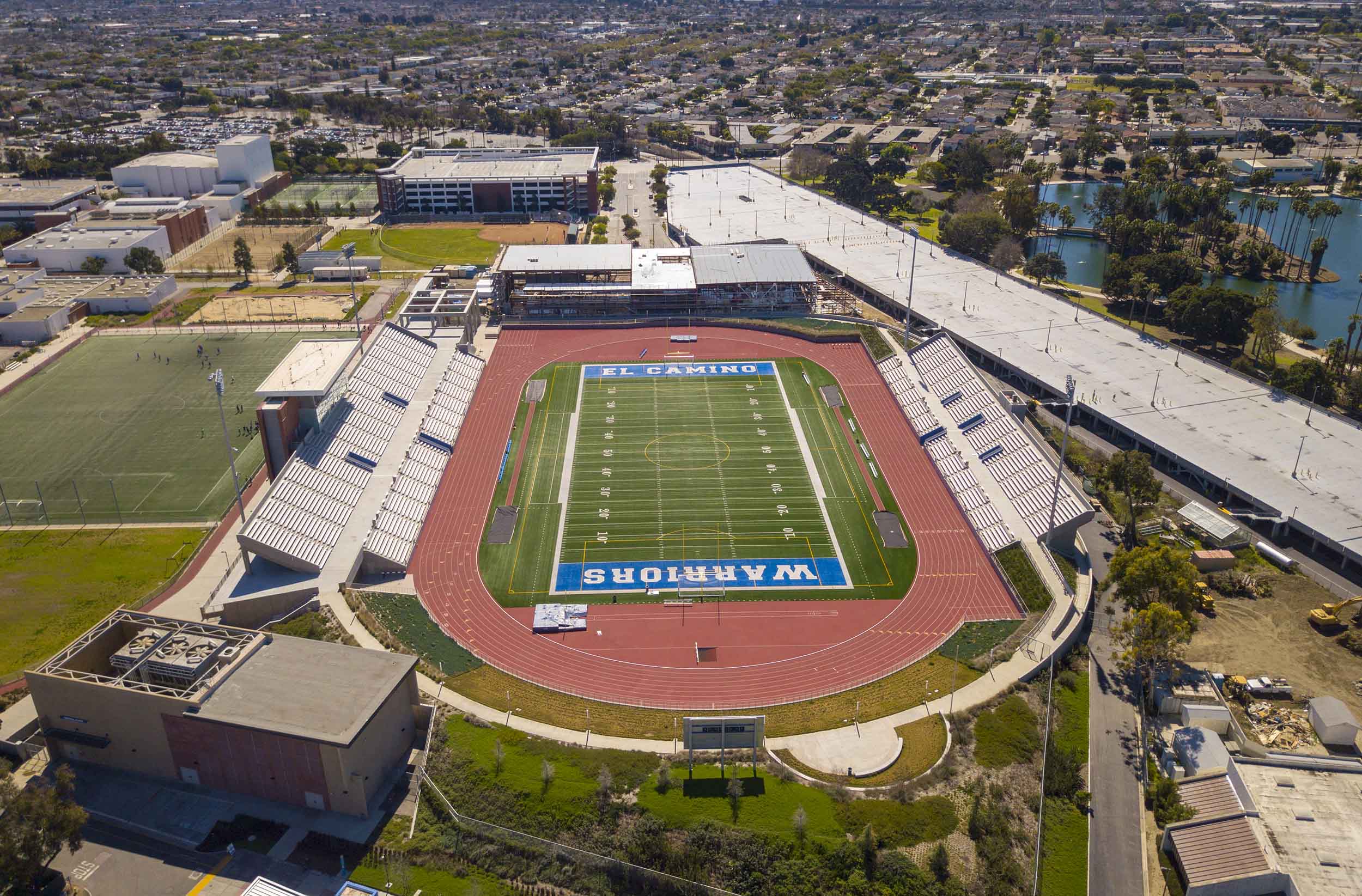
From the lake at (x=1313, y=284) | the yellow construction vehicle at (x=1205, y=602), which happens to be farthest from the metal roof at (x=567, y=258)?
the yellow construction vehicle at (x=1205, y=602)

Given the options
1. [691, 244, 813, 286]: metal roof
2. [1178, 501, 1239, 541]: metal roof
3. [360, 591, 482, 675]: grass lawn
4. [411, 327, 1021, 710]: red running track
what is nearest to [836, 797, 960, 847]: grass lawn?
[411, 327, 1021, 710]: red running track

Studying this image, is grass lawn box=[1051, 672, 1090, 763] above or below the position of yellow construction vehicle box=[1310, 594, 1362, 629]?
below

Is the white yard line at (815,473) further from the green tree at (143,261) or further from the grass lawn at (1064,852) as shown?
the green tree at (143,261)

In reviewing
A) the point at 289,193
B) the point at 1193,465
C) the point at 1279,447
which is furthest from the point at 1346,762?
the point at 289,193

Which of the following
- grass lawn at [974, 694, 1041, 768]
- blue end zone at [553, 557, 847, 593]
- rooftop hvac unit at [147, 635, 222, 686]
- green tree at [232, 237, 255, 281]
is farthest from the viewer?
green tree at [232, 237, 255, 281]

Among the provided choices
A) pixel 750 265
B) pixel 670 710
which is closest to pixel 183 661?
pixel 670 710

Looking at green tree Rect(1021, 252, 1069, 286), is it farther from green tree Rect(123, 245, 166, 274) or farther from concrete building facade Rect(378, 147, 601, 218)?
green tree Rect(123, 245, 166, 274)
